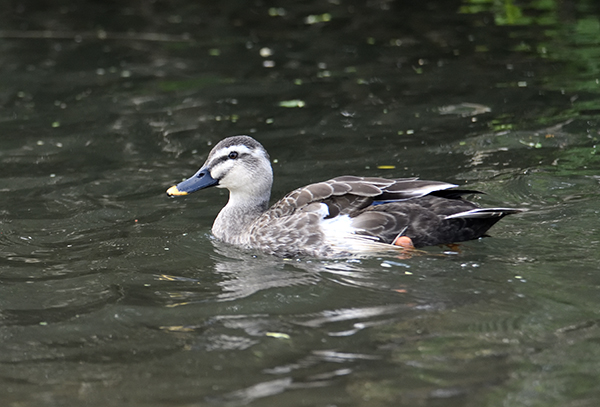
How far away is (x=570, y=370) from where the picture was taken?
16.1 feet

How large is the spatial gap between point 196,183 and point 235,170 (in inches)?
15.4

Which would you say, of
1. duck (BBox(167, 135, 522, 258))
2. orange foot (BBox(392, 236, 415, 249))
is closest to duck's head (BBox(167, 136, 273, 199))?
duck (BBox(167, 135, 522, 258))

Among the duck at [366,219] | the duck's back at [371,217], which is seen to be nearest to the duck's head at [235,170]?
the duck at [366,219]

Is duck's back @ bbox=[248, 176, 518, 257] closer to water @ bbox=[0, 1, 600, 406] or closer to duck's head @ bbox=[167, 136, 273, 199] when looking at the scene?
water @ bbox=[0, 1, 600, 406]

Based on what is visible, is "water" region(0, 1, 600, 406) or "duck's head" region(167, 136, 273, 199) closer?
"water" region(0, 1, 600, 406)

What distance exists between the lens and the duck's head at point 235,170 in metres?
7.87

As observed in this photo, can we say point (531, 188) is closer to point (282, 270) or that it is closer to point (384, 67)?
point (282, 270)

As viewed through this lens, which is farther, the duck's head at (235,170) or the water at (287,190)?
the duck's head at (235,170)

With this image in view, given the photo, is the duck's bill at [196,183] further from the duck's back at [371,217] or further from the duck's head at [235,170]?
the duck's back at [371,217]

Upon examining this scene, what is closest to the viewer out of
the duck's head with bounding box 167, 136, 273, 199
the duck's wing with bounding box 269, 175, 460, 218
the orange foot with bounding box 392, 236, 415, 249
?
the orange foot with bounding box 392, 236, 415, 249

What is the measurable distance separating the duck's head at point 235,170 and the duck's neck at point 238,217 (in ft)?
0.25

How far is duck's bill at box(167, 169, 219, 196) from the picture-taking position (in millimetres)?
7828

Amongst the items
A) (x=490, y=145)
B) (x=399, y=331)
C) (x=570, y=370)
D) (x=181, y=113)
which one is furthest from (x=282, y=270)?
(x=181, y=113)

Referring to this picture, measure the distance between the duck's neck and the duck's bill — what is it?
0.30 meters
